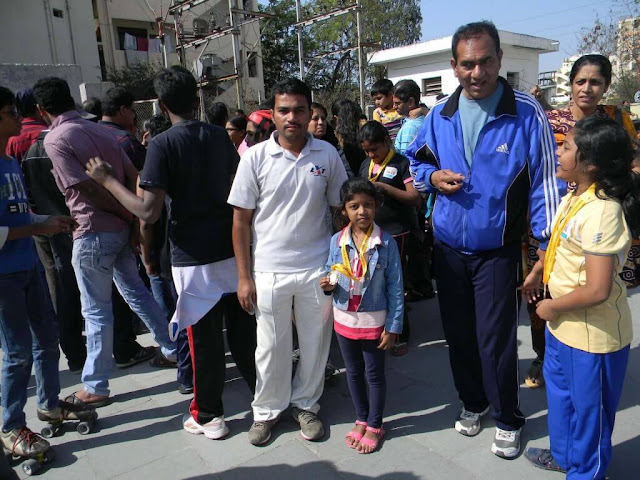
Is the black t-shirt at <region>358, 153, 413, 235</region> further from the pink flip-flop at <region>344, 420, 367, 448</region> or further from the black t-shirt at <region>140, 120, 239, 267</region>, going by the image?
the pink flip-flop at <region>344, 420, 367, 448</region>

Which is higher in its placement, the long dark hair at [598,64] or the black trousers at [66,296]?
the long dark hair at [598,64]

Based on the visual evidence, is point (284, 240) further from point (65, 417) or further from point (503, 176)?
A: point (65, 417)

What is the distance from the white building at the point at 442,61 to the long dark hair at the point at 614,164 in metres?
18.3

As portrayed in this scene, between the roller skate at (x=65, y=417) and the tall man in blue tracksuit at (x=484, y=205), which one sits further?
the roller skate at (x=65, y=417)

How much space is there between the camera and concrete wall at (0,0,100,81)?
16172 mm

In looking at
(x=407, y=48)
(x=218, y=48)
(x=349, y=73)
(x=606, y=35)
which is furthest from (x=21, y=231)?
(x=349, y=73)

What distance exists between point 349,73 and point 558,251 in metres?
26.0

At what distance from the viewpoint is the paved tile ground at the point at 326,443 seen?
2471mm

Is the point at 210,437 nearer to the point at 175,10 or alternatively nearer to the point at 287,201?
the point at 287,201

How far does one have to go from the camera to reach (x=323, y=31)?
27344 mm

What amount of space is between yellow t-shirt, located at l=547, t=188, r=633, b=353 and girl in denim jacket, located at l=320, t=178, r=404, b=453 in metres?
0.78

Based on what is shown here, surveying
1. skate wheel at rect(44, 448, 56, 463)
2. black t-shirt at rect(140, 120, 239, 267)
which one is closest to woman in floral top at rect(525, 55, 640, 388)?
black t-shirt at rect(140, 120, 239, 267)

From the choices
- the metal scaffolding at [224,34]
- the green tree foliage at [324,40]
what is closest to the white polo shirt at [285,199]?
the metal scaffolding at [224,34]

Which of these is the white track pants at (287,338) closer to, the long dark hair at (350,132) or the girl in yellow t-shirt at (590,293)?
the girl in yellow t-shirt at (590,293)
